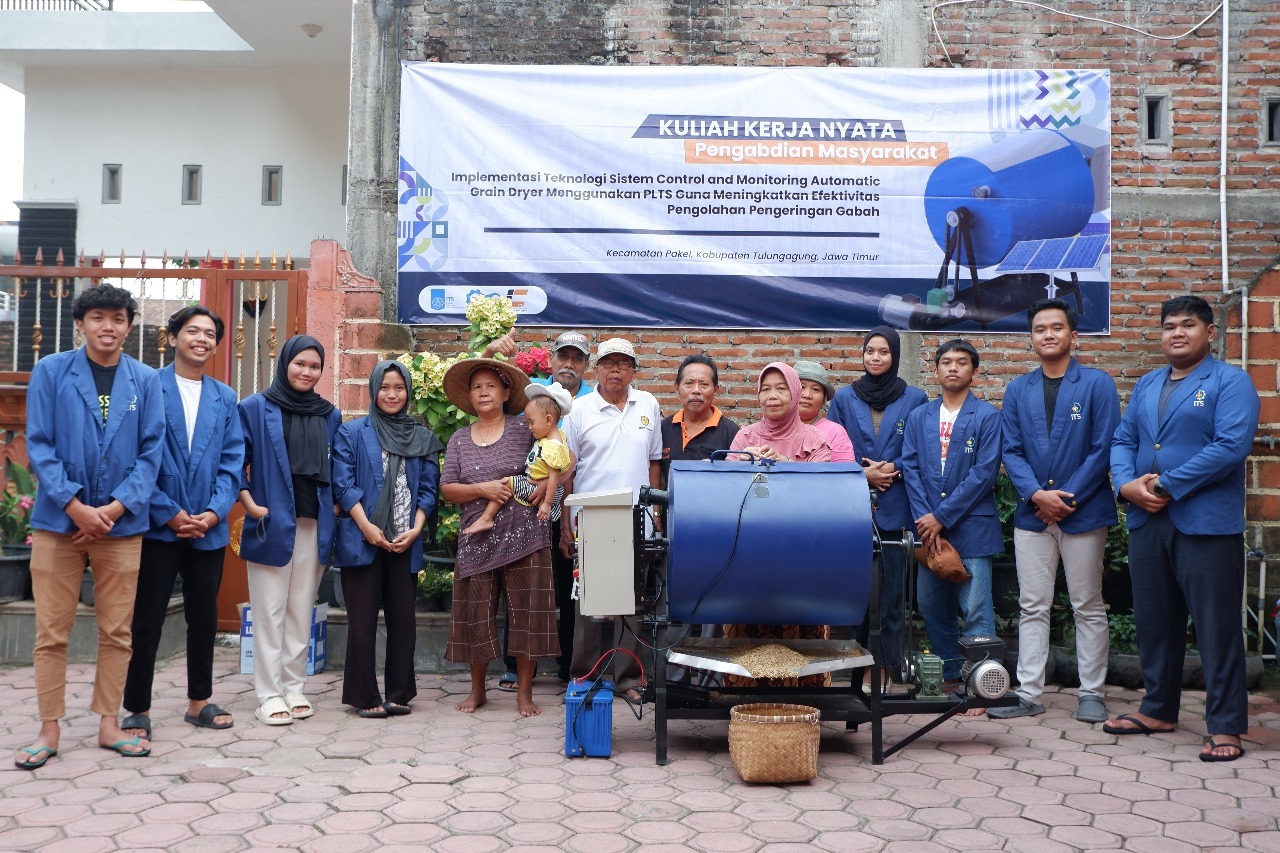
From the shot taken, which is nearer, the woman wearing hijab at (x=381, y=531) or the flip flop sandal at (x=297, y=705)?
the flip flop sandal at (x=297, y=705)

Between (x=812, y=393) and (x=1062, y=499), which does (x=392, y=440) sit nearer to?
(x=812, y=393)

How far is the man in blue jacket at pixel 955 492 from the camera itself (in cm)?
593

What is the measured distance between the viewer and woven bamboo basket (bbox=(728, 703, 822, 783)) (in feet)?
15.0

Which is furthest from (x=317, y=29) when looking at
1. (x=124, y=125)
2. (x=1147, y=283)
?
(x=1147, y=283)

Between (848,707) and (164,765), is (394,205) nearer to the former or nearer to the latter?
(164,765)

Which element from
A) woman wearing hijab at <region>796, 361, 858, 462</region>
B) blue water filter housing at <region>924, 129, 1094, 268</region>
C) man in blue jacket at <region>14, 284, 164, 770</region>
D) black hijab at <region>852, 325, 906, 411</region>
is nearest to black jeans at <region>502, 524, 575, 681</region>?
woman wearing hijab at <region>796, 361, 858, 462</region>

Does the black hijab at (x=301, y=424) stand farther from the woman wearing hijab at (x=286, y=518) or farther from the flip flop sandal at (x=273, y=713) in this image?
the flip flop sandal at (x=273, y=713)

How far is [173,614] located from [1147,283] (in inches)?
262

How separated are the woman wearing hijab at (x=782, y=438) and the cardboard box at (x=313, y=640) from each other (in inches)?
95.3

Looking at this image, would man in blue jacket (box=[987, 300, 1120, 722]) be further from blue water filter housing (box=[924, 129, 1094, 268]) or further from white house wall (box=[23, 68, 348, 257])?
white house wall (box=[23, 68, 348, 257])

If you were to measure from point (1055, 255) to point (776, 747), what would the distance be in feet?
15.3

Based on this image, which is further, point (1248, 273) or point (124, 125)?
point (124, 125)

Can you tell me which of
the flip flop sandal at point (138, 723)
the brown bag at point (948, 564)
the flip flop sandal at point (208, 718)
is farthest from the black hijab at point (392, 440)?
the brown bag at point (948, 564)

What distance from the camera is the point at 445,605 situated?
690 cm
